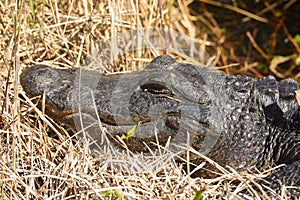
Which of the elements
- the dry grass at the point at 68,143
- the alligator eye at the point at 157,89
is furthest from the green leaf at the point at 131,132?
the alligator eye at the point at 157,89

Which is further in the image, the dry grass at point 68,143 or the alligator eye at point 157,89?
the alligator eye at point 157,89

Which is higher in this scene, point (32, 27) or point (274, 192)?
point (32, 27)

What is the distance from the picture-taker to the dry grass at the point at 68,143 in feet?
10.0

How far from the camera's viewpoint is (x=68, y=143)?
3.47m

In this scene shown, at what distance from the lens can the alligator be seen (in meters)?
3.38

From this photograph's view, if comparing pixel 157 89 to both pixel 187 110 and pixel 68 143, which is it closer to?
pixel 187 110

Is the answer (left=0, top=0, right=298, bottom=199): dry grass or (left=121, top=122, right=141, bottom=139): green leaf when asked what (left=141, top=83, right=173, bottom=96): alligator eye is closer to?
(left=121, top=122, right=141, bottom=139): green leaf

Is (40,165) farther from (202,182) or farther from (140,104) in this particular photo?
(202,182)

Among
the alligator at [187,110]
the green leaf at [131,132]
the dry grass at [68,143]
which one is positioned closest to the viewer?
the dry grass at [68,143]

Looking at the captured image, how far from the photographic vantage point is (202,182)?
334cm

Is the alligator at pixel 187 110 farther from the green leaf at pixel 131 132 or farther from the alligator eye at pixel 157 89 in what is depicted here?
the green leaf at pixel 131 132

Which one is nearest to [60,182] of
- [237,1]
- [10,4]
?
[10,4]

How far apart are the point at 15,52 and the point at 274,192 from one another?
58.6 inches

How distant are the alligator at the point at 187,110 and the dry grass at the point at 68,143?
0.11m
